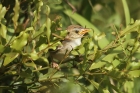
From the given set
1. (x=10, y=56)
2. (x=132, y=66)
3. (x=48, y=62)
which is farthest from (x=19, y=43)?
(x=132, y=66)

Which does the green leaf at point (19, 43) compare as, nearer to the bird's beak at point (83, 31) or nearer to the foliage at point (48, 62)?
the foliage at point (48, 62)

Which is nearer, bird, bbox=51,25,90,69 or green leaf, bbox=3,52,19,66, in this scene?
green leaf, bbox=3,52,19,66

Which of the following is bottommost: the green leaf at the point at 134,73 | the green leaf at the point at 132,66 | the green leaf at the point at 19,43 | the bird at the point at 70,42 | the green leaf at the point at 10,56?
the bird at the point at 70,42

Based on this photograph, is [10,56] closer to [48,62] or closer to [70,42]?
[48,62]

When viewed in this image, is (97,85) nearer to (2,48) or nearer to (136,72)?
(136,72)

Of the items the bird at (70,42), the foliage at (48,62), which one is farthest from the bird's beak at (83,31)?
the foliage at (48,62)

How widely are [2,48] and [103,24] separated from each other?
1897 millimetres

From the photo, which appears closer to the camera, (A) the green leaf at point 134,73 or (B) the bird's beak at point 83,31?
(A) the green leaf at point 134,73

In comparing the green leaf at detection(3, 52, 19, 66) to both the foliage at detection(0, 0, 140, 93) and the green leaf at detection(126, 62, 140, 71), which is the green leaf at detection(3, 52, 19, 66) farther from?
the green leaf at detection(126, 62, 140, 71)

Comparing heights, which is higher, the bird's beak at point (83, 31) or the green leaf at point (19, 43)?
the green leaf at point (19, 43)

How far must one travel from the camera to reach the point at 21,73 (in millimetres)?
1487

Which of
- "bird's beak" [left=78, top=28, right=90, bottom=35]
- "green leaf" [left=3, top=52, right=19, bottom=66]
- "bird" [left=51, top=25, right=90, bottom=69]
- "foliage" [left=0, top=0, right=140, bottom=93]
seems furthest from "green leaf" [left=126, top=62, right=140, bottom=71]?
"bird's beak" [left=78, top=28, right=90, bottom=35]

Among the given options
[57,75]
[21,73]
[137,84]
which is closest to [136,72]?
[57,75]

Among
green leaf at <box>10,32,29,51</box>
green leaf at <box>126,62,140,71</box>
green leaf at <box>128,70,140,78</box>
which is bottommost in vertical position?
green leaf at <box>128,70,140,78</box>
